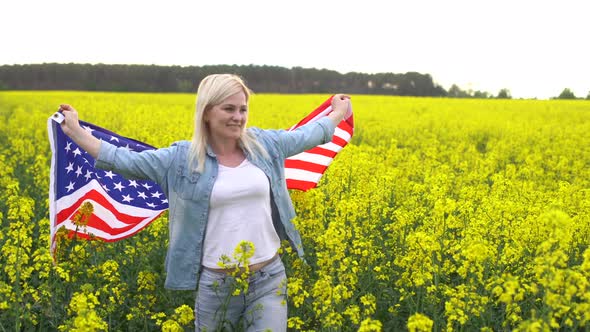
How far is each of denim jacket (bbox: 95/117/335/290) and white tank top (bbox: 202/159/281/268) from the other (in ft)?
0.17

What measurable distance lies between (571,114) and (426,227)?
835 inches

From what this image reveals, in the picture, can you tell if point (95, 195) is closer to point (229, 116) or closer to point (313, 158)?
point (229, 116)

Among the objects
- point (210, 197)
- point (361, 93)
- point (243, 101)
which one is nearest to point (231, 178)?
point (210, 197)

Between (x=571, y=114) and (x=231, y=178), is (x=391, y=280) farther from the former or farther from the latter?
(x=571, y=114)

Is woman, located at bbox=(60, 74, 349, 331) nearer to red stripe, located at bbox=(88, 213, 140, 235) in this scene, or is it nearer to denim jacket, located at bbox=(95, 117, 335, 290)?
denim jacket, located at bbox=(95, 117, 335, 290)

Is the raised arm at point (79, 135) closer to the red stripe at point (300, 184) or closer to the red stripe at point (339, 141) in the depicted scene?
the red stripe at point (300, 184)

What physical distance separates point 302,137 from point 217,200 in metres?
0.89

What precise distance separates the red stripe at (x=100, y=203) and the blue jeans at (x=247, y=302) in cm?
152

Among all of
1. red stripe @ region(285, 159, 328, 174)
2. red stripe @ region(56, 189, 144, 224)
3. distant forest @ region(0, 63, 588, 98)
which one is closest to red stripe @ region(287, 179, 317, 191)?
red stripe @ region(285, 159, 328, 174)

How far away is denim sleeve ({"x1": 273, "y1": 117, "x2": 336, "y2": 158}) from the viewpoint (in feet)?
13.5

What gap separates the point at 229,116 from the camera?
3.67 metres

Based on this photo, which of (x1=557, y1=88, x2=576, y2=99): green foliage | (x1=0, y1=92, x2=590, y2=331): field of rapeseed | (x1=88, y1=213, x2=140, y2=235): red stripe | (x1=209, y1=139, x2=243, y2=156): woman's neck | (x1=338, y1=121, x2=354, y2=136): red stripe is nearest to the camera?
(x1=0, y1=92, x2=590, y2=331): field of rapeseed

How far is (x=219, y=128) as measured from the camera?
12.2 feet

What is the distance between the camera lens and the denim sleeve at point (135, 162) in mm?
3572
